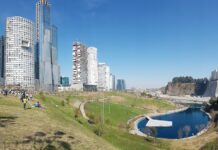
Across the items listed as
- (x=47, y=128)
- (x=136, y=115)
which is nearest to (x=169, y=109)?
(x=136, y=115)

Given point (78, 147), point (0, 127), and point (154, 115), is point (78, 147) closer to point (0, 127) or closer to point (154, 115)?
point (0, 127)

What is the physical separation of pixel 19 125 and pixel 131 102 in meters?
159

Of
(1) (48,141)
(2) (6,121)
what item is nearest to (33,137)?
(1) (48,141)

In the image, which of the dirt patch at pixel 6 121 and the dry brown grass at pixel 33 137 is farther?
the dirt patch at pixel 6 121

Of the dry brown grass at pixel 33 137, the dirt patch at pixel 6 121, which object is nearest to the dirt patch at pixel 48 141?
the dry brown grass at pixel 33 137

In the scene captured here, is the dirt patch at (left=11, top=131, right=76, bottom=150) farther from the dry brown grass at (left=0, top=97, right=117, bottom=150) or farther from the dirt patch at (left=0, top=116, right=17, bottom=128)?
the dirt patch at (left=0, top=116, right=17, bottom=128)

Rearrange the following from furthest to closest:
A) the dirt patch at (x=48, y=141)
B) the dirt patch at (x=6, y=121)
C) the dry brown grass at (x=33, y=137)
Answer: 1. the dirt patch at (x=6, y=121)
2. the dirt patch at (x=48, y=141)
3. the dry brown grass at (x=33, y=137)

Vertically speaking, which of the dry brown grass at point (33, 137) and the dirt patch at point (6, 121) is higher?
the dirt patch at point (6, 121)

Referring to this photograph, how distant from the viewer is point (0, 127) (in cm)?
3247

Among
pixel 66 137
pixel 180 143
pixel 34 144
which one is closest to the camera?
pixel 34 144

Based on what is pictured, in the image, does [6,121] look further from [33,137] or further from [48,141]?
[48,141]

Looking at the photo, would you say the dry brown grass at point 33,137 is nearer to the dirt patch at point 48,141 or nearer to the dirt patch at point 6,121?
the dirt patch at point 48,141

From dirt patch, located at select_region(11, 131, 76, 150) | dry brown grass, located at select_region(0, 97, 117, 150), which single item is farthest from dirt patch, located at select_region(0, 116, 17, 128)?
dirt patch, located at select_region(11, 131, 76, 150)

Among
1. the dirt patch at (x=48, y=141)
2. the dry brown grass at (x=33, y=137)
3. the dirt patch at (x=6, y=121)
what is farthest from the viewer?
the dirt patch at (x=6, y=121)
